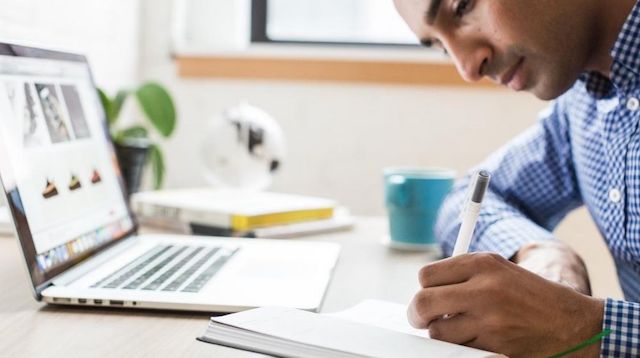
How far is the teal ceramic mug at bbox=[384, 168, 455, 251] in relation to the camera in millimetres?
1216

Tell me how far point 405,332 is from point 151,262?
0.37 meters

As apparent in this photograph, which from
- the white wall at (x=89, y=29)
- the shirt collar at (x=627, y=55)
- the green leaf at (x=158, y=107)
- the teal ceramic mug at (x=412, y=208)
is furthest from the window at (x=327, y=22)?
the shirt collar at (x=627, y=55)

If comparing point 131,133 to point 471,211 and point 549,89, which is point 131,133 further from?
point 471,211

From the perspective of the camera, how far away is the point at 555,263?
3.11 ft

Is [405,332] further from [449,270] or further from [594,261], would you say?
[594,261]

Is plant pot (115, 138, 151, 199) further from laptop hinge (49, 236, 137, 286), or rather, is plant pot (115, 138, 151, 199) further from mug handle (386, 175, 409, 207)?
mug handle (386, 175, 409, 207)

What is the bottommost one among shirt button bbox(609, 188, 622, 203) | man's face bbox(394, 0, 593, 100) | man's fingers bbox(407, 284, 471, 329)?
shirt button bbox(609, 188, 622, 203)

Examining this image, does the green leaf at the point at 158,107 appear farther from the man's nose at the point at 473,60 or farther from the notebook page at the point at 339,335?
the notebook page at the point at 339,335

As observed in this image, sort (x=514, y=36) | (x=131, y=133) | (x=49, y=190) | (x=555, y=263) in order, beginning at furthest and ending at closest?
(x=131, y=133), (x=514, y=36), (x=555, y=263), (x=49, y=190)

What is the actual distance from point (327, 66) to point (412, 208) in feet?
2.61

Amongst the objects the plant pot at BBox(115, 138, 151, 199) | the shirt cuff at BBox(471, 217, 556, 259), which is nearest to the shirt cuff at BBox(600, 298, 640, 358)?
the shirt cuff at BBox(471, 217, 556, 259)

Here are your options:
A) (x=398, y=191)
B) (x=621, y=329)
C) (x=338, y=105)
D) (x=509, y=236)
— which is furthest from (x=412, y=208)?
(x=338, y=105)

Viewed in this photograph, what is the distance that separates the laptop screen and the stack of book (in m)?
0.17

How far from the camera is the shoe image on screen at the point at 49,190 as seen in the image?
2.70 ft
